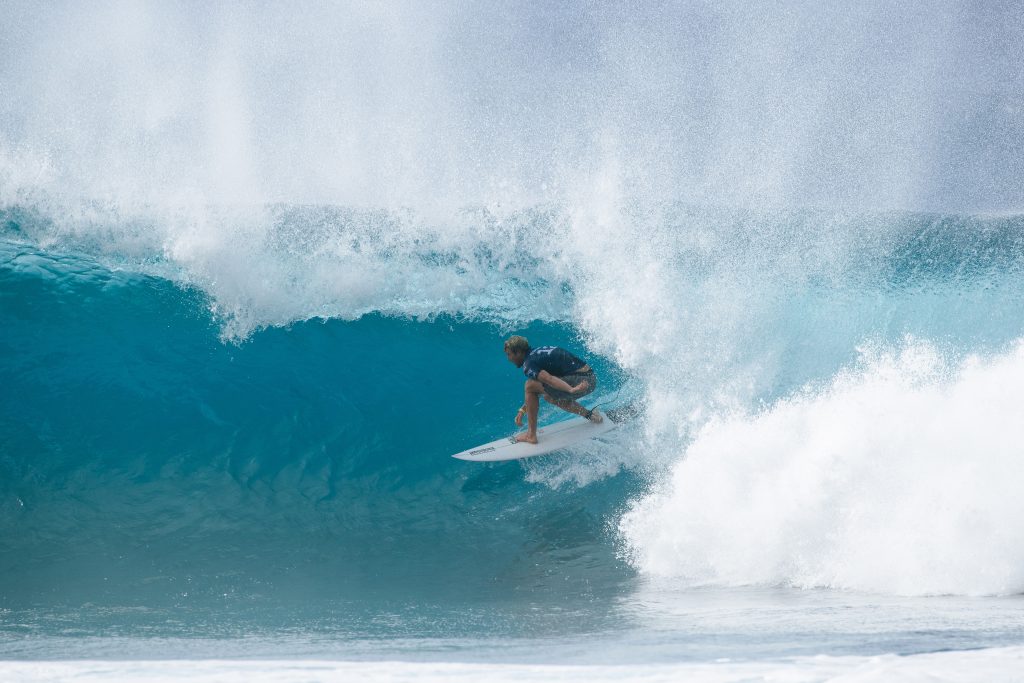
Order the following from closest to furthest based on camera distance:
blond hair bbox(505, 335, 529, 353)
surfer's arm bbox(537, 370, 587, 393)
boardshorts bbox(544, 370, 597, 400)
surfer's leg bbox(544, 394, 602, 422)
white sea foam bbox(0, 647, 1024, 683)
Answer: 1. white sea foam bbox(0, 647, 1024, 683)
2. blond hair bbox(505, 335, 529, 353)
3. surfer's arm bbox(537, 370, 587, 393)
4. boardshorts bbox(544, 370, 597, 400)
5. surfer's leg bbox(544, 394, 602, 422)

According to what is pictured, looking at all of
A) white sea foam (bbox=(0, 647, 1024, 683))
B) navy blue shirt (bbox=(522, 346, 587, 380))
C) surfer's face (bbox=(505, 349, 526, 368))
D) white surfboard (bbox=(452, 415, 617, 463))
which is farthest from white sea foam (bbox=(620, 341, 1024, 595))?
white sea foam (bbox=(0, 647, 1024, 683))

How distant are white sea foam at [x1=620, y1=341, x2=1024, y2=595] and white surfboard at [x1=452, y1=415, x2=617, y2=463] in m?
0.94

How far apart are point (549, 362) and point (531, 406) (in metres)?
0.43

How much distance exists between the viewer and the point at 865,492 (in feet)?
17.1

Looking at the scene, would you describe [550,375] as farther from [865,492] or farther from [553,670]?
[553,670]

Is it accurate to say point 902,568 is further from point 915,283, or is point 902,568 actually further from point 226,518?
point 915,283

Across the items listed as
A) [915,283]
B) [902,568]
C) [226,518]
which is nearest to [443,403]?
[226,518]

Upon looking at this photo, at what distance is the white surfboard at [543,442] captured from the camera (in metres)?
→ 6.77

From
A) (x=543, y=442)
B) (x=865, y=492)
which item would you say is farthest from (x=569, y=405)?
(x=865, y=492)

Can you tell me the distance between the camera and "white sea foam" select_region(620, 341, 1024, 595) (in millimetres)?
4691

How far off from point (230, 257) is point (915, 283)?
9150 millimetres

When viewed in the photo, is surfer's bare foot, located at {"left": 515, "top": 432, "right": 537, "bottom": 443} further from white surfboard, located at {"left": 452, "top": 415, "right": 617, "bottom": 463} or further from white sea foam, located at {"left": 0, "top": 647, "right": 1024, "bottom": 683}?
white sea foam, located at {"left": 0, "top": 647, "right": 1024, "bottom": 683}

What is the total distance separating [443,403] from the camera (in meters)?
7.93

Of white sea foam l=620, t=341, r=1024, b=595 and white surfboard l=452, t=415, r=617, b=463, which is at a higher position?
white surfboard l=452, t=415, r=617, b=463
